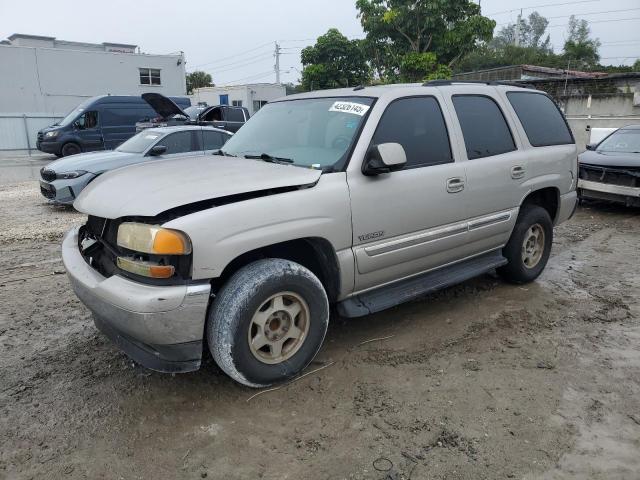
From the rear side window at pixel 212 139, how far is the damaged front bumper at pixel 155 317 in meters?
6.79

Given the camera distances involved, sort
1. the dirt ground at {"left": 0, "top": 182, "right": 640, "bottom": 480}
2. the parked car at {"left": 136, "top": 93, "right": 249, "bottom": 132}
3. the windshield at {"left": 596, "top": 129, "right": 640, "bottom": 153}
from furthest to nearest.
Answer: the parked car at {"left": 136, "top": 93, "right": 249, "bottom": 132}
the windshield at {"left": 596, "top": 129, "right": 640, "bottom": 153}
the dirt ground at {"left": 0, "top": 182, "right": 640, "bottom": 480}

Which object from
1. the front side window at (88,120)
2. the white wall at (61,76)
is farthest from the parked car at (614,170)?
the white wall at (61,76)

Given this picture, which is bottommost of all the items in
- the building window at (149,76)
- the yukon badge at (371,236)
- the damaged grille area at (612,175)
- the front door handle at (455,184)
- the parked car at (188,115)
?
the damaged grille area at (612,175)

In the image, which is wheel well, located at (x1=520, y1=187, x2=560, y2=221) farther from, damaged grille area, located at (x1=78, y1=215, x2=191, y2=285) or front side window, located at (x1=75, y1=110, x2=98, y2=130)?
front side window, located at (x1=75, y1=110, x2=98, y2=130)

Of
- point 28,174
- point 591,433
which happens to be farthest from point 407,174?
point 28,174

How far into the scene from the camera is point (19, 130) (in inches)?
905

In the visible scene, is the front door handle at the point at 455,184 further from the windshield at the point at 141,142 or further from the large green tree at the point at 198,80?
the large green tree at the point at 198,80

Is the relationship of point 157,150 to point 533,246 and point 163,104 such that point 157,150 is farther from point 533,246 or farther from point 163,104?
point 533,246

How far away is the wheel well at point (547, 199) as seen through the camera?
16.9ft

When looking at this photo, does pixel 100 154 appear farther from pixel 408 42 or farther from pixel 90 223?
pixel 408 42

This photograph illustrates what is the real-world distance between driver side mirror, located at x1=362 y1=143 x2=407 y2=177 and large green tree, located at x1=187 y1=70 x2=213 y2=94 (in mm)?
59427

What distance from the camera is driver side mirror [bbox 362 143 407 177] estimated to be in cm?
339

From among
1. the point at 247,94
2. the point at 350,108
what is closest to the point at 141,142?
the point at 350,108

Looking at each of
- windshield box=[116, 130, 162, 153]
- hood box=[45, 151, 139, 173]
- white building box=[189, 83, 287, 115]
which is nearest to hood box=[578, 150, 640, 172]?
windshield box=[116, 130, 162, 153]
